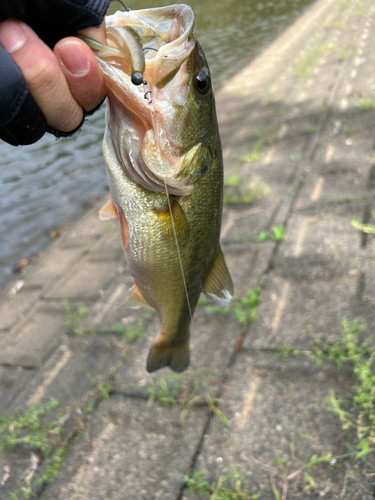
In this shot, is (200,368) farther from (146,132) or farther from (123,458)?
(146,132)

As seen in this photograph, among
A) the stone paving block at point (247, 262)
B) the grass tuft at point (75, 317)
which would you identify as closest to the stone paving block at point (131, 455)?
the grass tuft at point (75, 317)

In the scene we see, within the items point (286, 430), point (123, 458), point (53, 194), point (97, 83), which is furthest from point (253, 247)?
point (53, 194)

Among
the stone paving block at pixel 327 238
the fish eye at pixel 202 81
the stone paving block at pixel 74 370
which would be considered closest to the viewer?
the fish eye at pixel 202 81

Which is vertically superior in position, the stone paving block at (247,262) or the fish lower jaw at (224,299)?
the fish lower jaw at (224,299)

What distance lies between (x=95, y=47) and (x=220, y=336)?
7.49ft

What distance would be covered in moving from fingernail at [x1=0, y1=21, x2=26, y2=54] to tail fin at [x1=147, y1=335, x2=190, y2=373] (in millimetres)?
1613

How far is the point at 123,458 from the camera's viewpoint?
8.13ft

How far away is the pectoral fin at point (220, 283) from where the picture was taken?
6.60ft

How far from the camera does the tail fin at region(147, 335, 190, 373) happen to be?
7.43 feet

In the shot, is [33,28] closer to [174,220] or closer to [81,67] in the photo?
[81,67]

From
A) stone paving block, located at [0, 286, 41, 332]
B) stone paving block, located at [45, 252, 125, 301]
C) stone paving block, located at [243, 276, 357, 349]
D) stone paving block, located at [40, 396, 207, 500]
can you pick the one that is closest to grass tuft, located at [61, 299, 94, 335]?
stone paving block, located at [45, 252, 125, 301]

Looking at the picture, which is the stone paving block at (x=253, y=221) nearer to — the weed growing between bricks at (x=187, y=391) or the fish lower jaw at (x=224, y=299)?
the weed growing between bricks at (x=187, y=391)

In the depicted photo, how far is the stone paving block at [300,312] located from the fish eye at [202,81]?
1906 mm

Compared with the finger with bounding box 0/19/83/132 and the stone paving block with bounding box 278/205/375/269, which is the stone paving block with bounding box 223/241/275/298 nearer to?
the stone paving block with bounding box 278/205/375/269
